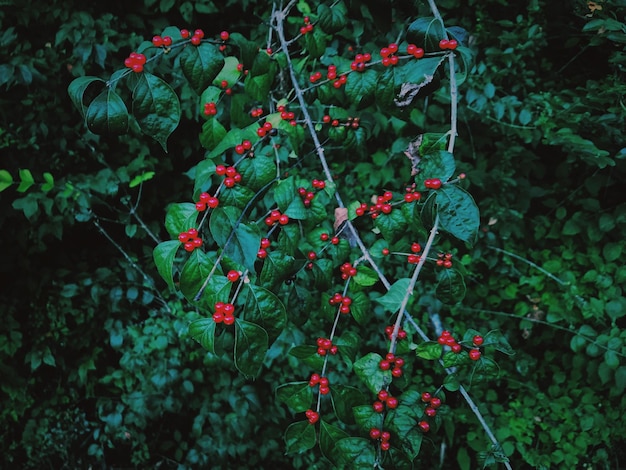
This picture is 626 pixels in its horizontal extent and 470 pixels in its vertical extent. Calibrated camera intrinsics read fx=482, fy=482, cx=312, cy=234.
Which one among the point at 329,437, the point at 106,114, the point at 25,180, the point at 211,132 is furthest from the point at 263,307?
the point at 25,180

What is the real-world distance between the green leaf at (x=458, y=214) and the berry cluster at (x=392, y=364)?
231mm

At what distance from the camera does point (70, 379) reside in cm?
210

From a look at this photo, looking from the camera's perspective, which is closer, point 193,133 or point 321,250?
point 321,250

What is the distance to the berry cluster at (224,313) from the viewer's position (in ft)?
2.35

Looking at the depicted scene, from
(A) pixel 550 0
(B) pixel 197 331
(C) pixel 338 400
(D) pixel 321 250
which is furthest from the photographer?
(A) pixel 550 0

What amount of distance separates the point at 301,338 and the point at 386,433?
0.98m

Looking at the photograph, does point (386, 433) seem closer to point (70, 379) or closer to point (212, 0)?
point (70, 379)

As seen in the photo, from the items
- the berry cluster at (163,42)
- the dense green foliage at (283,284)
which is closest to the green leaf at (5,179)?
the dense green foliage at (283,284)

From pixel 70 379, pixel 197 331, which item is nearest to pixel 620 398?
pixel 197 331

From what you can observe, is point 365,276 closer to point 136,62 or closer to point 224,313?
point 224,313

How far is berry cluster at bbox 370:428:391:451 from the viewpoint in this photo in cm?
76

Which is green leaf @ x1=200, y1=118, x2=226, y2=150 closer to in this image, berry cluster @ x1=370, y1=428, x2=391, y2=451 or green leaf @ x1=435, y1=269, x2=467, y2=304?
green leaf @ x1=435, y1=269, x2=467, y2=304

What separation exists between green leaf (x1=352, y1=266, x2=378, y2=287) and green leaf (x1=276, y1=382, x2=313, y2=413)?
0.77ft

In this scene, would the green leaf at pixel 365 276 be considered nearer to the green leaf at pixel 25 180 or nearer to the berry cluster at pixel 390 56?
the berry cluster at pixel 390 56
